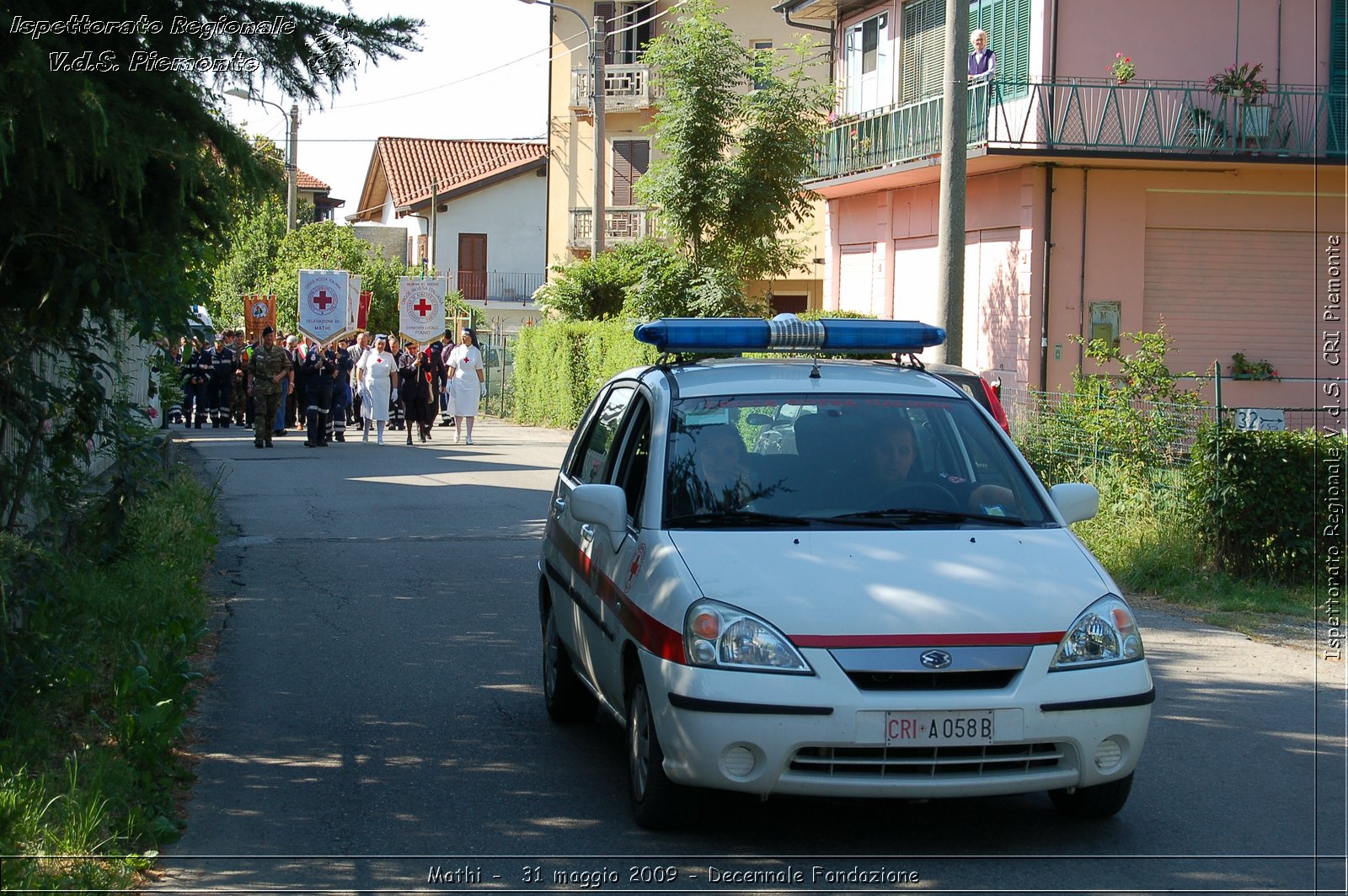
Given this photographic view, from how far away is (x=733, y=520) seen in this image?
5.98m

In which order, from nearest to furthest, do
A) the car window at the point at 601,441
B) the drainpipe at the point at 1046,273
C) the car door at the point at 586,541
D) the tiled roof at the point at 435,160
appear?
the car door at the point at 586,541 < the car window at the point at 601,441 < the drainpipe at the point at 1046,273 < the tiled roof at the point at 435,160

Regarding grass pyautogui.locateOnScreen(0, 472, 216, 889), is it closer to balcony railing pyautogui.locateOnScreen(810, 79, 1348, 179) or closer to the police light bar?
the police light bar

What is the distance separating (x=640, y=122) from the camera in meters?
48.6

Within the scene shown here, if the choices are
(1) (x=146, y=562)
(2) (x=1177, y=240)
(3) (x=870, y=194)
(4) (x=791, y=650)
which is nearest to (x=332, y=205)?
(3) (x=870, y=194)

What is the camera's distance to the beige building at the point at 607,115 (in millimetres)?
46875

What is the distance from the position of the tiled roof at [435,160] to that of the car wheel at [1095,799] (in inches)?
2309

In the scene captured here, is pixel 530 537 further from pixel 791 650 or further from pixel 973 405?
pixel 791 650

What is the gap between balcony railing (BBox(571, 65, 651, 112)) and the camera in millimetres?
47469

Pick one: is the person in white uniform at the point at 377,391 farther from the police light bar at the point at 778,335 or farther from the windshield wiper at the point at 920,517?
the windshield wiper at the point at 920,517

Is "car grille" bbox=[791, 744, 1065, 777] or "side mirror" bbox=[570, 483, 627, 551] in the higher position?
"side mirror" bbox=[570, 483, 627, 551]

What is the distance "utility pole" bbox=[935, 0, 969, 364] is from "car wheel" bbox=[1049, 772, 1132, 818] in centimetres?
834

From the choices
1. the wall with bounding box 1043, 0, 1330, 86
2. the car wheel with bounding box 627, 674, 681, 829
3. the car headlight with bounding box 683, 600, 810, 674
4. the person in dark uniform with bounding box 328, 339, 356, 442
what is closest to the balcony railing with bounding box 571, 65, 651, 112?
the person in dark uniform with bounding box 328, 339, 356, 442

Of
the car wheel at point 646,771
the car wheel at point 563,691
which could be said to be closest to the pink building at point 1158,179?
the car wheel at point 563,691

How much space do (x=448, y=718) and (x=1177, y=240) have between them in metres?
17.9
